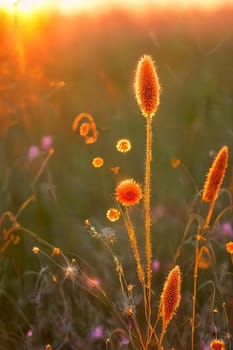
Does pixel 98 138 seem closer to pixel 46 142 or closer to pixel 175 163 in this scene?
pixel 46 142

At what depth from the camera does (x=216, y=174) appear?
1.49 metres

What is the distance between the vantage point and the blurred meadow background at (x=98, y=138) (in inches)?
81.9

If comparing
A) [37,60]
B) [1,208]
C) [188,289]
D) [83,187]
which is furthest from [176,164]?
[37,60]

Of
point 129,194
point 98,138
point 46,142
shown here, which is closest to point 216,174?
point 129,194

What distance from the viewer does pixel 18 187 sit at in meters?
2.43

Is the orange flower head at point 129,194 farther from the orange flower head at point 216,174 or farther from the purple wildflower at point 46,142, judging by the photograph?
the purple wildflower at point 46,142

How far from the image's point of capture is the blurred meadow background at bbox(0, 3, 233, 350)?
6.82 ft

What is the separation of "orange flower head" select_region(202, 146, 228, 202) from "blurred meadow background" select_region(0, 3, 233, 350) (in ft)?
1.91

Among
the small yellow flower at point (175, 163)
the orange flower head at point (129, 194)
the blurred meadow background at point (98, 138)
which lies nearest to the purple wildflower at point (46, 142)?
the blurred meadow background at point (98, 138)

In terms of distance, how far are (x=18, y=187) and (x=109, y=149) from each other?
42 cm

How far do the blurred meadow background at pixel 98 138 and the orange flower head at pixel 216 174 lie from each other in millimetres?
581

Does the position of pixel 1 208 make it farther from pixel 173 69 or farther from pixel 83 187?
pixel 173 69

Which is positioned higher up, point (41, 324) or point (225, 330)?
point (41, 324)

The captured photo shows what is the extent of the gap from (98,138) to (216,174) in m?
1.16
